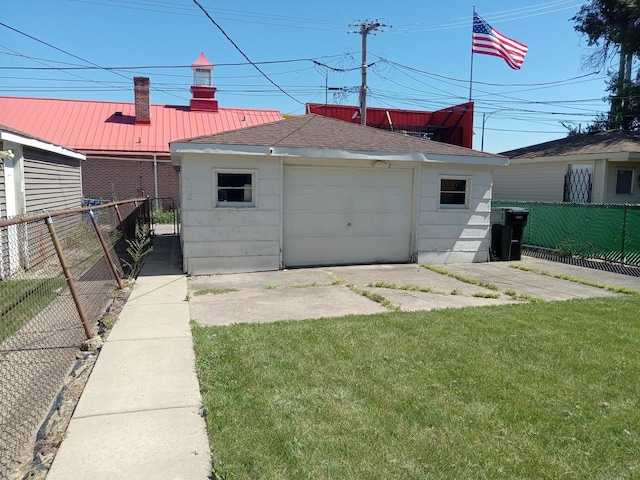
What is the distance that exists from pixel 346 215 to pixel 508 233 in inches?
168

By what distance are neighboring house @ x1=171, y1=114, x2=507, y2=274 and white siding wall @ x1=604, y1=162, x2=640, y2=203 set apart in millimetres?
7251

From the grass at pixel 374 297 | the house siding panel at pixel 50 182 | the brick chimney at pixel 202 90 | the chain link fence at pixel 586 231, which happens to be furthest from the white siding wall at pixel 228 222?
the brick chimney at pixel 202 90

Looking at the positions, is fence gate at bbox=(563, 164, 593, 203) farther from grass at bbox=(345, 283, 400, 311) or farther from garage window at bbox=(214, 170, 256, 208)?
garage window at bbox=(214, 170, 256, 208)

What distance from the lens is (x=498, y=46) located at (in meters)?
17.6

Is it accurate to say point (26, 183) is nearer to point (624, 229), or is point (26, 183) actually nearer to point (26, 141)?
point (26, 141)

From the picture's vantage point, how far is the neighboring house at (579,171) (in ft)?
52.1

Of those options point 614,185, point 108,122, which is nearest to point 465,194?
point 614,185

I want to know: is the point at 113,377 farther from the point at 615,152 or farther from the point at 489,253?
the point at 615,152

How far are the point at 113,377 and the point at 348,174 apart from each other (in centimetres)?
726

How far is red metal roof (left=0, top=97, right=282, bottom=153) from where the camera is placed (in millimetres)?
22703

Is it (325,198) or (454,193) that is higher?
(454,193)

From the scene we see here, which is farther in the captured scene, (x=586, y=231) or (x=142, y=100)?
(x=142, y=100)

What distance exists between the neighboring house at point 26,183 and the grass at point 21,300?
13.5 inches

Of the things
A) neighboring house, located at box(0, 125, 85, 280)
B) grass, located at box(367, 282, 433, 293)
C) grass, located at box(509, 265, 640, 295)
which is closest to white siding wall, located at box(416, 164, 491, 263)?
grass, located at box(509, 265, 640, 295)
